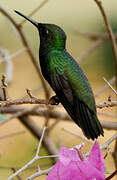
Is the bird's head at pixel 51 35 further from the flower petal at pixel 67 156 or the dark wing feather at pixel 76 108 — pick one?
the flower petal at pixel 67 156

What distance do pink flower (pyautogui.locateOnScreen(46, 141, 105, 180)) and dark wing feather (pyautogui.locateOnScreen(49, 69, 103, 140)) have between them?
0.76 m

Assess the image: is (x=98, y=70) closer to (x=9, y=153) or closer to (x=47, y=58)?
(x=9, y=153)

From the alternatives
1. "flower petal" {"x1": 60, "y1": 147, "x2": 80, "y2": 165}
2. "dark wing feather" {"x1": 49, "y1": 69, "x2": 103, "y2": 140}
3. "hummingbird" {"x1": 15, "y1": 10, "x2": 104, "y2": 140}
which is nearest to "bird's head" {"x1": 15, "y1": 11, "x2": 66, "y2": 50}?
"hummingbird" {"x1": 15, "y1": 10, "x2": 104, "y2": 140}

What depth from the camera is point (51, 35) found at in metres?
2.14

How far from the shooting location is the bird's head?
6.98ft

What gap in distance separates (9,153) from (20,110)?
1144 mm

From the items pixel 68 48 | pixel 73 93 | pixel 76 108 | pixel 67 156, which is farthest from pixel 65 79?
pixel 68 48

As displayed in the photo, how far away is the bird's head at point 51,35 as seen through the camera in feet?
6.98

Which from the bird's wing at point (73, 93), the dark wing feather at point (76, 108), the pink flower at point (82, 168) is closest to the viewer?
the pink flower at point (82, 168)

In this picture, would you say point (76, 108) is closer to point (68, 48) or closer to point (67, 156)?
point (67, 156)

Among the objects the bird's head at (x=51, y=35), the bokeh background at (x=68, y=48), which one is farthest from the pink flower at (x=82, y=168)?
the bokeh background at (x=68, y=48)

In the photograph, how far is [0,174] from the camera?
113 inches

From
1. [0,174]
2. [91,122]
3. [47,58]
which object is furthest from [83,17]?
[91,122]

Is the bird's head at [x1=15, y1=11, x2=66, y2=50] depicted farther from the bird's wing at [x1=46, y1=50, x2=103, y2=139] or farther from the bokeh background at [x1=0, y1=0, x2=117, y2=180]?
the bokeh background at [x1=0, y1=0, x2=117, y2=180]
